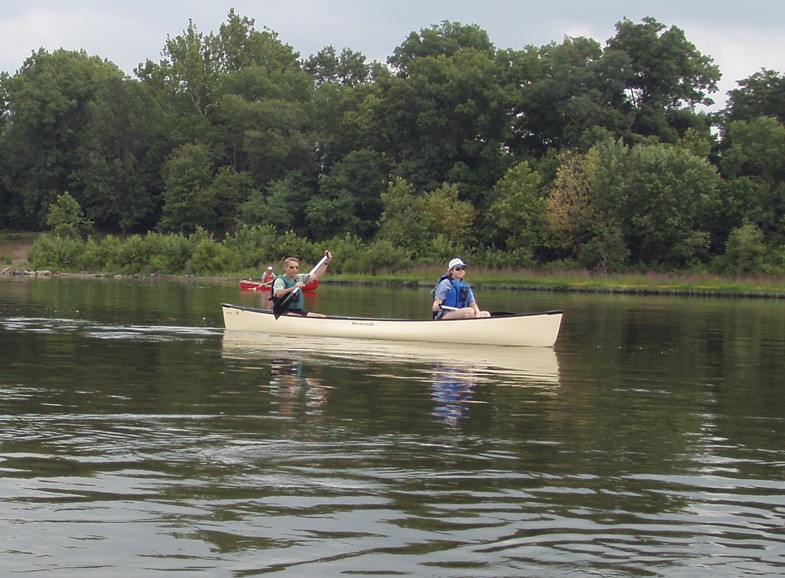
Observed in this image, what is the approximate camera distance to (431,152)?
257 ft

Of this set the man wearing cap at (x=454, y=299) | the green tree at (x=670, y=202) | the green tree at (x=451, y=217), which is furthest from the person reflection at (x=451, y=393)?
the green tree at (x=451, y=217)

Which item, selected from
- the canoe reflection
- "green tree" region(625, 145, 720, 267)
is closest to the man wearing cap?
the canoe reflection

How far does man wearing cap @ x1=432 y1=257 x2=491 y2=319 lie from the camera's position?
21656 mm

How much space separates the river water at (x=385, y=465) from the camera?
6.81 metres

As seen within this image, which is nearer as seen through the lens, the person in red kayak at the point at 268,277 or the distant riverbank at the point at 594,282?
the person in red kayak at the point at 268,277

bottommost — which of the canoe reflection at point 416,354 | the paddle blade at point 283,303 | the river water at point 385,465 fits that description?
the river water at point 385,465

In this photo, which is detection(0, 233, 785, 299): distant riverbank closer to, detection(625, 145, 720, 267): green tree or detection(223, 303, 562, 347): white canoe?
detection(625, 145, 720, 267): green tree

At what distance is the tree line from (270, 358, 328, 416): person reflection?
48724mm

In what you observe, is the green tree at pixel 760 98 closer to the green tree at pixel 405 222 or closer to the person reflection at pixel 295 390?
the green tree at pixel 405 222

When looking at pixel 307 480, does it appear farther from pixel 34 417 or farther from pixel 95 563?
pixel 34 417

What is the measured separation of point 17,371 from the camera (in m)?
16.2

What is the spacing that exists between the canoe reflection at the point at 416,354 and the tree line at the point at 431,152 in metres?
43.5

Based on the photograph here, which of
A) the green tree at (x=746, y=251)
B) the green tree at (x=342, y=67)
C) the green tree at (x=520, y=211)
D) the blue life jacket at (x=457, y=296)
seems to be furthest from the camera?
the green tree at (x=342, y=67)

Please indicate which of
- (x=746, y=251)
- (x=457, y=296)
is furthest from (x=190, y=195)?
(x=457, y=296)
